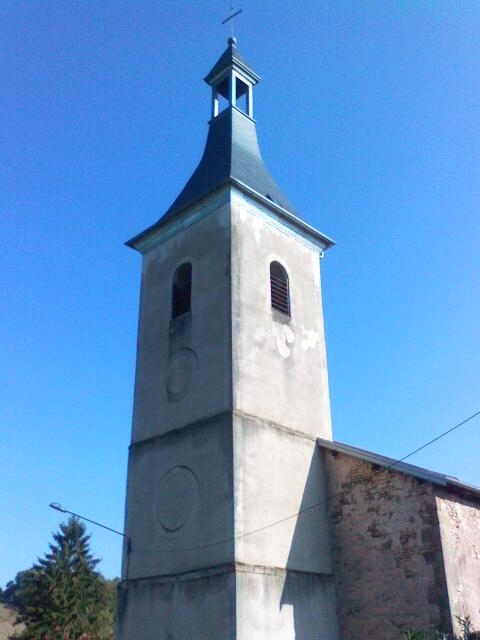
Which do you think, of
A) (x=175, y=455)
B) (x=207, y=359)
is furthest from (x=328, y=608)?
(x=207, y=359)

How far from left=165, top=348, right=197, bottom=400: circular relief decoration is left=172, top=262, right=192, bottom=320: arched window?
1232 millimetres

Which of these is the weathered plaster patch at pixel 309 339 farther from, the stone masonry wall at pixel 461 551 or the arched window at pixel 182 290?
the stone masonry wall at pixel 461 551

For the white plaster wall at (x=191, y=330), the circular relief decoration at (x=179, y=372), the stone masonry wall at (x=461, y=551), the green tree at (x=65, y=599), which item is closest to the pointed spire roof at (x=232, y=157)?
the white plaster wall at (x=191, y=330)

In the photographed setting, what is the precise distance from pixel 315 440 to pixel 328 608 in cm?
348

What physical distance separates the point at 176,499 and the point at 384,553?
14.0 feet

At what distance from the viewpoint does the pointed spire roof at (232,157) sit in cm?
1611

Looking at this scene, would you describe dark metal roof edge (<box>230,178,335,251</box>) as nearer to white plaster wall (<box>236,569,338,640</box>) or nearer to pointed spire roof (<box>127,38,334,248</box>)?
pointed spire roof (<box>127,38,334,248</box>)

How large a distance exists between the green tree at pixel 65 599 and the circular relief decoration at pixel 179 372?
2594 cm

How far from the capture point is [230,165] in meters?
16.5

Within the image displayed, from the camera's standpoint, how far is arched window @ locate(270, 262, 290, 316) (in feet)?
49.8

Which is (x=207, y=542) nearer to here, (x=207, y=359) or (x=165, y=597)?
(x=165, y=597)

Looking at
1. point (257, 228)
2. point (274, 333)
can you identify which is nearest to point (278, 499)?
point (274, 333)

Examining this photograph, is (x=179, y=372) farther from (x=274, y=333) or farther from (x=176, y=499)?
(x=176, y=499)

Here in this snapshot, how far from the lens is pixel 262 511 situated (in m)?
12.1
